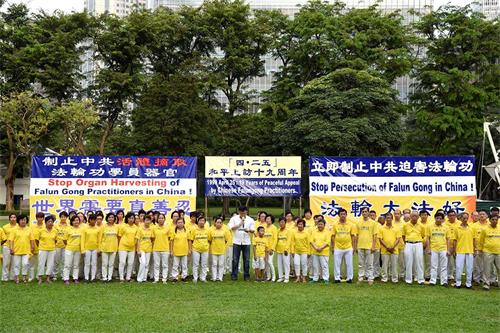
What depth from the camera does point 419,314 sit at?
7434 mm

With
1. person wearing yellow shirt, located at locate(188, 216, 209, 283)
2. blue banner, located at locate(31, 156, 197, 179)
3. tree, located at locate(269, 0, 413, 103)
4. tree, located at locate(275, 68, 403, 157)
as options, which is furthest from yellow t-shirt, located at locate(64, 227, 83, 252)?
tree, located at locate(269, 0, 413, 103)

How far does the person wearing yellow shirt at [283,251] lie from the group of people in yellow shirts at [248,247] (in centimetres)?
2

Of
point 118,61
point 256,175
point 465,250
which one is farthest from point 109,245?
point 118,61

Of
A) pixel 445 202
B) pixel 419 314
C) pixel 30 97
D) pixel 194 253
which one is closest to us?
pixel 419 314

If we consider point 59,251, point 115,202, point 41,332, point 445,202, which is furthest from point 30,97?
point 41,332

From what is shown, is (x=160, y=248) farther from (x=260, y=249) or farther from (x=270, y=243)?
(x=270, y=243)

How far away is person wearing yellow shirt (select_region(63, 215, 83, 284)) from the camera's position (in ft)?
32.8

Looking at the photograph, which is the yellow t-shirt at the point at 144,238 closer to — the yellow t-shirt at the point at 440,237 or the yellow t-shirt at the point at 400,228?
the yellow t-shirt at the point at 400,228

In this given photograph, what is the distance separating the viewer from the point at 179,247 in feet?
33.3

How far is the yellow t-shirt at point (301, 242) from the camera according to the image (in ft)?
33.7

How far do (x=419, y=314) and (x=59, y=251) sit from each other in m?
6.59

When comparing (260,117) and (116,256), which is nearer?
(116,256)

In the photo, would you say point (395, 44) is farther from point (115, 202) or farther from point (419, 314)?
point (419, 314)

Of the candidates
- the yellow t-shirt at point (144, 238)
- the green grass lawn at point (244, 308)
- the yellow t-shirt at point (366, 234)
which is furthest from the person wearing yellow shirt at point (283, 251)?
the yellow t-shirt at point (144, 238)
